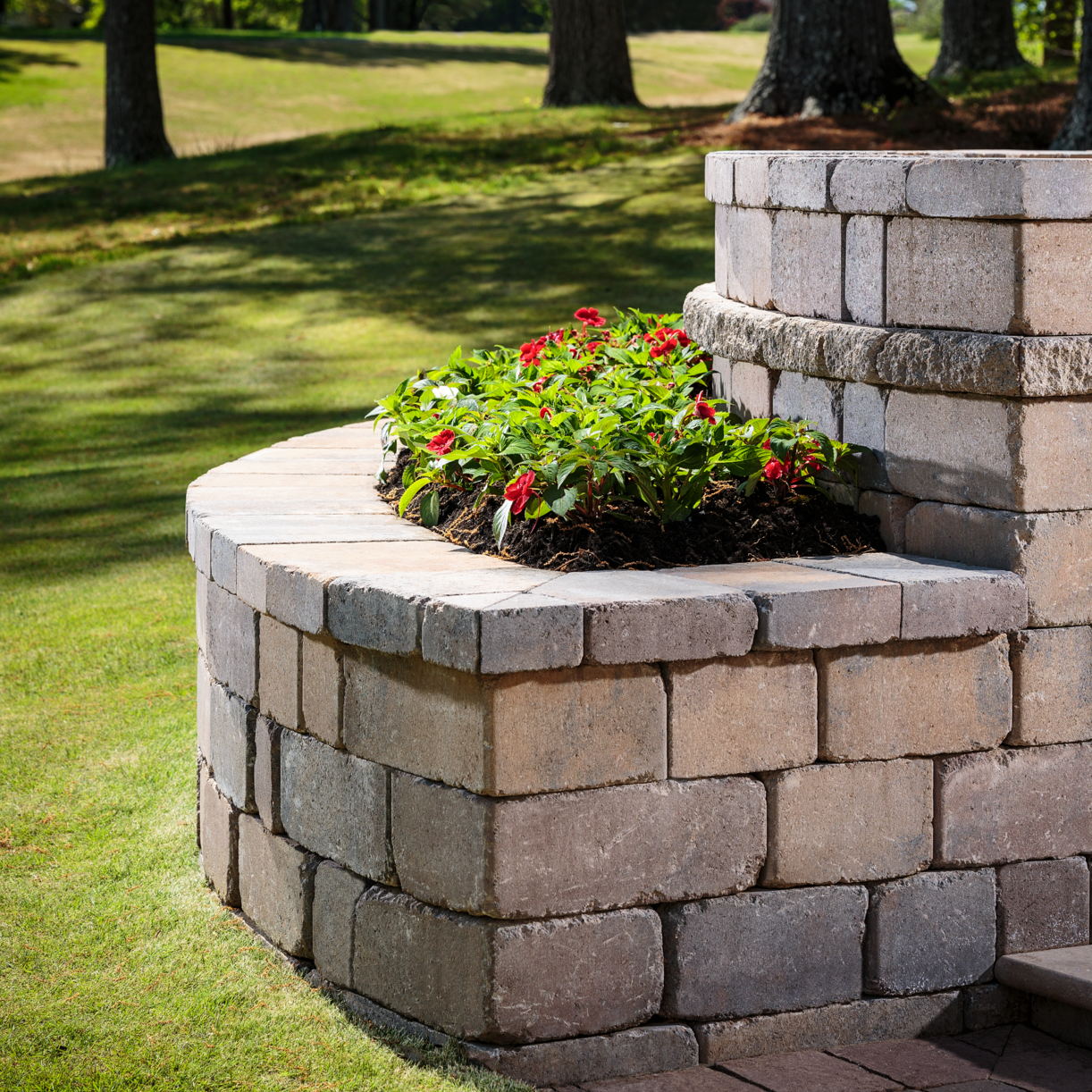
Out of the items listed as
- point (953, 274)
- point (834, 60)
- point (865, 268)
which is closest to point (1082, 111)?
point (834, 60)

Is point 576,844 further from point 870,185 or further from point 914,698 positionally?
point 870,185

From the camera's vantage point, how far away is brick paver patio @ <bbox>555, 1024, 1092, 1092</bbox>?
356 cm

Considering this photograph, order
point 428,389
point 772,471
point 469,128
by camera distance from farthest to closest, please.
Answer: point 469,128 → point 428,389 → point 772,471

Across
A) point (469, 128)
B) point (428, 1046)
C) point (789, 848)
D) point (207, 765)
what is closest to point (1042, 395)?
point (789, 848)

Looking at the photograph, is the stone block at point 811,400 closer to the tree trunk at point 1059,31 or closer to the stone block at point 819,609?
the stone block at point 819,609

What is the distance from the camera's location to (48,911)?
14.4 ft

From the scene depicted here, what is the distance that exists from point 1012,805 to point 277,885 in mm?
2159

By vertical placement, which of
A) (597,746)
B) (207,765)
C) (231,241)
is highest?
(231,241)

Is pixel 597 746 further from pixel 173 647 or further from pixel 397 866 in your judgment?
pixel 173 647

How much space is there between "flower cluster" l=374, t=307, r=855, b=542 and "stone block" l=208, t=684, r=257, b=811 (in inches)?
33.1

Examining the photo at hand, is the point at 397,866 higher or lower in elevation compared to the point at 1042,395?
lower

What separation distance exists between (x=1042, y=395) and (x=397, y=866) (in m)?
2.17

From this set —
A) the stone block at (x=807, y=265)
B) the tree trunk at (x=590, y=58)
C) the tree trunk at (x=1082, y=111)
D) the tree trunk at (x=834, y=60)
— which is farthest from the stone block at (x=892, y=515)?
the tree trunk at (x=590, y=58)

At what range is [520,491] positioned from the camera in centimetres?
399
